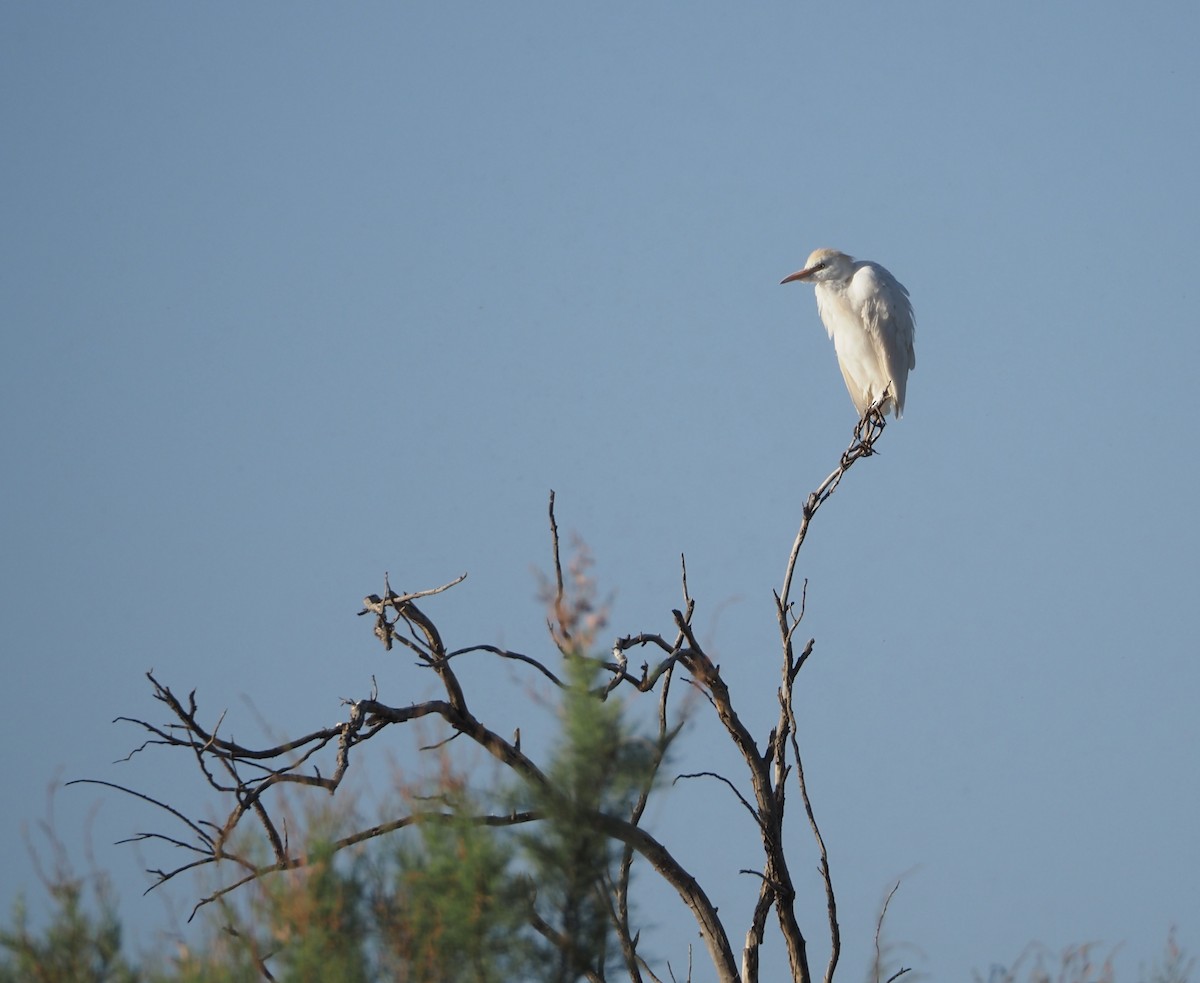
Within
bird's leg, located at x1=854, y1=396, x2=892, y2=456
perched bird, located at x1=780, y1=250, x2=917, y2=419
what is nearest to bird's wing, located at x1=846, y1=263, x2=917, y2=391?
perched bird, located at x1=780, y1=250, x2=917, y2=419

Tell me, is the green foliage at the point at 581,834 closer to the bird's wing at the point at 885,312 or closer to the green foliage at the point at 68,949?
the green foliage at the point at 68,949

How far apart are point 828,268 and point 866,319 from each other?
0.54 metres

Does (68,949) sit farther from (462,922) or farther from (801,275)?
(801,275)

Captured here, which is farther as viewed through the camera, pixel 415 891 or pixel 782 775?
pixel 782 775

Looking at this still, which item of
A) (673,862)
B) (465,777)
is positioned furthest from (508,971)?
(673,862)

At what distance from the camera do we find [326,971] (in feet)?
10.5

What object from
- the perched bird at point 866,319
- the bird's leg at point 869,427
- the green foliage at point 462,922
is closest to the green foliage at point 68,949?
the green foliage at point 462,922

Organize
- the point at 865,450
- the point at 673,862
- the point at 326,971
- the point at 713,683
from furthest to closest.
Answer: the point at 865,450 < the point at 713,683 < the point at 673,862 < the point at 326,971

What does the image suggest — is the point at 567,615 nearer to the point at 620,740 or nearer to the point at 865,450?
the point at 620,740

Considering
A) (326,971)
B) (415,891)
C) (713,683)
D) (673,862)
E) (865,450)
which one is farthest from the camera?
(865,450)

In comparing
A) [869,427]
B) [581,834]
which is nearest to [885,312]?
[869,427]

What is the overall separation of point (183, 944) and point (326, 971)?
375mm

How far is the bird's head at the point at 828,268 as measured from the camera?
11141 millimetres

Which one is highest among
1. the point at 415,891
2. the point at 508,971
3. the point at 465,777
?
the point at 465,777
